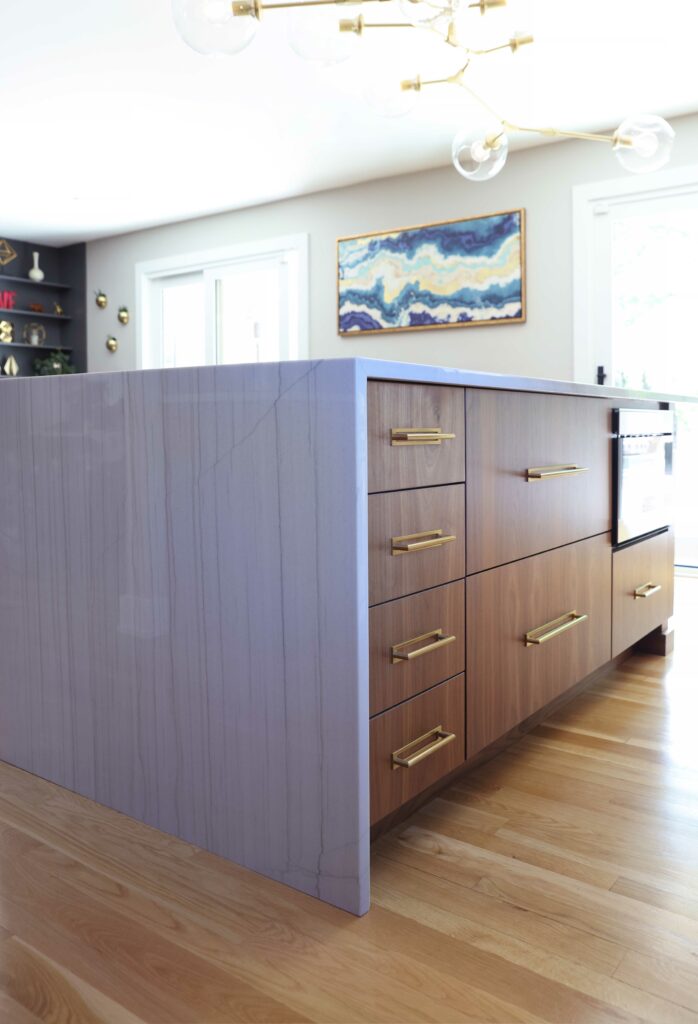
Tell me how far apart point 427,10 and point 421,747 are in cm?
169

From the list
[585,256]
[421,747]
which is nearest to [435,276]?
[585,256]

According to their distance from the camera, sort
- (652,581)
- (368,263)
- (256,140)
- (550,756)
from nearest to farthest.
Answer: (550,756)
(652,581)
(256,140)
(368,263)

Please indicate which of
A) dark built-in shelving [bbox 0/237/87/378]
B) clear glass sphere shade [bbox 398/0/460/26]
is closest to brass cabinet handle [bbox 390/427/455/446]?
clear glass sphere shade [bbox 398/0/460/26]

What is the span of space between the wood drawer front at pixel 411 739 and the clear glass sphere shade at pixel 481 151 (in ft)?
7.18

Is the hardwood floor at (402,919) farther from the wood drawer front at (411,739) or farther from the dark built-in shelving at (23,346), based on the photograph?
the dark built-in shelving at (23,346)

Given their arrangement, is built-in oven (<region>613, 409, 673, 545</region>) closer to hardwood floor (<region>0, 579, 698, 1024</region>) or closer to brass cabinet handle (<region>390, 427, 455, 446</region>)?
hardwood floor (<region>0, 579, 698, 1024</region>)

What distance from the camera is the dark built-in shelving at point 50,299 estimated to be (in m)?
6.64

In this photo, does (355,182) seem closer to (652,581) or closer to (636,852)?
(652,581)

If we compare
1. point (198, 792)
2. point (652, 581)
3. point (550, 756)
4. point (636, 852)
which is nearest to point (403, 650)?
point (198, 792)

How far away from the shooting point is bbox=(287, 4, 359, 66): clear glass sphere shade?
2.04 metres

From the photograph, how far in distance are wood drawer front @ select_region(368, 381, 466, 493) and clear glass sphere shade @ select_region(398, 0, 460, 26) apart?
1048 millimetres

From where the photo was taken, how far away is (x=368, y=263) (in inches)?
200

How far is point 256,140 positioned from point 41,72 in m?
1.18

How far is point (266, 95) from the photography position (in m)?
3.76
